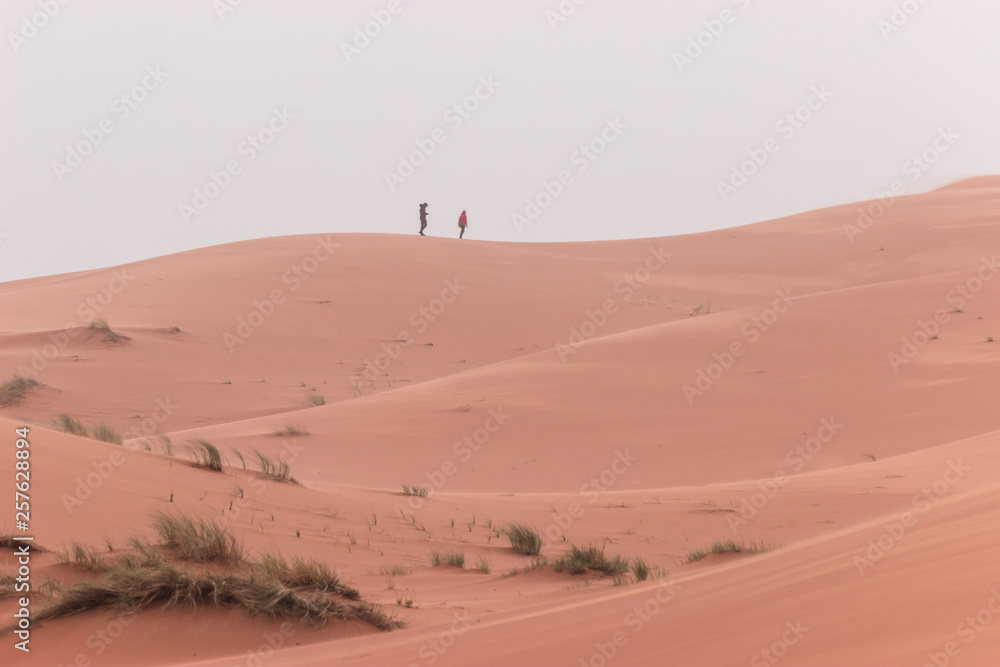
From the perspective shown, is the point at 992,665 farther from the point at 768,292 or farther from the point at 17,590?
the point at 768,292

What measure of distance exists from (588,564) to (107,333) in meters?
17.6

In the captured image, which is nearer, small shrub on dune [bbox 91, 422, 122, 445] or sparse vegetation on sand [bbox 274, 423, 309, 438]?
small shrub on dune [bbox 91, 422, 122, 445]

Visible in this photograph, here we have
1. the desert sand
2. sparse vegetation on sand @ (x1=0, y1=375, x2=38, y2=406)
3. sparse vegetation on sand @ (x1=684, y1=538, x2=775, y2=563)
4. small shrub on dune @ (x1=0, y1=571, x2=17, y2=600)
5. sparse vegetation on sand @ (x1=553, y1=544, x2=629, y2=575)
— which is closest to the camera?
the desert sand

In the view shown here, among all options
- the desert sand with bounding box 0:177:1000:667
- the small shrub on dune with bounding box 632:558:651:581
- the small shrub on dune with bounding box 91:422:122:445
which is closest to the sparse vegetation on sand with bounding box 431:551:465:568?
the desert sand with bounding box 0:177:1000:667

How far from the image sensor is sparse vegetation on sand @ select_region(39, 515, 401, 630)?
4320 millimetres

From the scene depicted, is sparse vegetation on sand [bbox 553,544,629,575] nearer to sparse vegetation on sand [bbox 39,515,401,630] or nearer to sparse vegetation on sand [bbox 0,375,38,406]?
sparse vegetation on sand [bbox 39,515,401,630]

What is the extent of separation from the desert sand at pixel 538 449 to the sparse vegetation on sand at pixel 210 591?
93mm

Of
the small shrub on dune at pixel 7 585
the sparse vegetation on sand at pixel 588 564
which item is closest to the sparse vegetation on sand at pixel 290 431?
the sparse vegetation on sand at pixel 588 564

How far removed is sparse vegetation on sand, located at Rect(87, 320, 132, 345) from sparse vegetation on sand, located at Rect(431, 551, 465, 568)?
16.3m

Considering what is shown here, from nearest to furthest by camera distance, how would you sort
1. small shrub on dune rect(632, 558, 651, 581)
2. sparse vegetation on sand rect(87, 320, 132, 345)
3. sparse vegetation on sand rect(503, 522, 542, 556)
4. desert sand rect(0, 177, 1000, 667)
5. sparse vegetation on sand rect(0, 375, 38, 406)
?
desert sand rect(0, 177, 1000, 667)
small shrub on dune rect(632, 558, 651, 581)
sparse vegetation on sand rect(503, 522, 542, 556)
sparse vegetation on sand rect(0, 375, 38, 406)
sparse vegetation on sand rect(87, 320, 132, 345)

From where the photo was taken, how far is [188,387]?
18.4 meters

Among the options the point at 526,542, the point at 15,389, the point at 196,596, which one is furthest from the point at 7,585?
the point at 15,389

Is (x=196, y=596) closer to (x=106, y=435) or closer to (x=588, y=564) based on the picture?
(x=588, y=564)

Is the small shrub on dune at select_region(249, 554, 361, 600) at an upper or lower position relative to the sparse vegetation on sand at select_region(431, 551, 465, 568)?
upper
